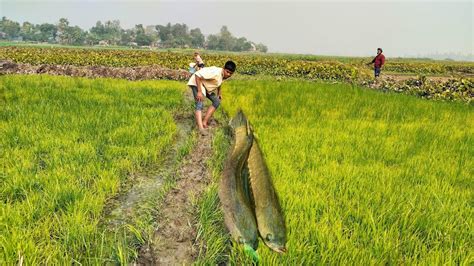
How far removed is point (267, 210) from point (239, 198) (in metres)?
0.14

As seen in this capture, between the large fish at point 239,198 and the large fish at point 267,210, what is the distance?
0.12ft

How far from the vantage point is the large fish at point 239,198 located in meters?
1.48

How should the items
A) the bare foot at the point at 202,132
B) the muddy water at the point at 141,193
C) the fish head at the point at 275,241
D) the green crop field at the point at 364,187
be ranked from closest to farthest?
the fish head at the point at 275,241 < the green crop field at the point at 364,187 < the muddy water at the point at 141,193 < the bare foot at the point at 202,132

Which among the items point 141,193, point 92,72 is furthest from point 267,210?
point 92,72

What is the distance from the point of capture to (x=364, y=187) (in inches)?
111

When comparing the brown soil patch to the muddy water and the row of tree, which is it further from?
the row of tree

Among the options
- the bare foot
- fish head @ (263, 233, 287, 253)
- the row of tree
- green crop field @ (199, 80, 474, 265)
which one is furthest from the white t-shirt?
the row of tree

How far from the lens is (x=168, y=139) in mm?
4285

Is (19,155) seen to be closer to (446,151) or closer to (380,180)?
(380,180)

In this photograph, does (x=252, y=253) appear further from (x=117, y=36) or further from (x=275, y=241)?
(x=117, y=36)

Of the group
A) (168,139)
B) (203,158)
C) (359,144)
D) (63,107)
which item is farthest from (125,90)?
(359,144)

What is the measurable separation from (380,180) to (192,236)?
1.81m

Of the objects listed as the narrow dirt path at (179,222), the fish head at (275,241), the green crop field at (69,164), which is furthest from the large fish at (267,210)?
the green crop field at (69,164)

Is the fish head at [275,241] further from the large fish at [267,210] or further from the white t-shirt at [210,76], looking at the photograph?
the white t-shirt at [210,76]
